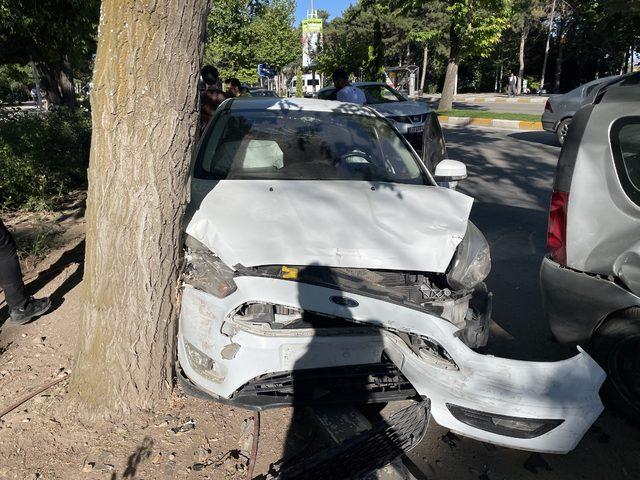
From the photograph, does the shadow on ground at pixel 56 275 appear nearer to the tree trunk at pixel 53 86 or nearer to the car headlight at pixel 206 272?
the car headlight at pixel 206 272

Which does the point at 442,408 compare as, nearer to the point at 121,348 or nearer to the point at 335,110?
the point at 121,348

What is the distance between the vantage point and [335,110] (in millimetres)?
4207

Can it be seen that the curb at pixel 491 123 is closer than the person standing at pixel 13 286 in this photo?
No

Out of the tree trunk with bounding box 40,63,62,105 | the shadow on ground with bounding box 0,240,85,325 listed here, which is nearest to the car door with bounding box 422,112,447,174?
the shadow on ground with bounding box 0,240,85,325

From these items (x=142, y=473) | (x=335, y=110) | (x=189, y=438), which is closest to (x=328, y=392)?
(x=189, y=438)

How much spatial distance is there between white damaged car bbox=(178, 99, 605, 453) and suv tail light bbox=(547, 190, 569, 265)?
1.39 ft

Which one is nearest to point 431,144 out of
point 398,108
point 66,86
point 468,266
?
point 468,266

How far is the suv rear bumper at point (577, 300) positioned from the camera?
2607 millimetres

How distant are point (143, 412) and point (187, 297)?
689 millimetres

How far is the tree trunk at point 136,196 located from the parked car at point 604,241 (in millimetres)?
2098

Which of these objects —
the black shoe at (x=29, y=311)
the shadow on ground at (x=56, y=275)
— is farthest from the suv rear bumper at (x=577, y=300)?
the shadow on ground at (x=56, y=275)

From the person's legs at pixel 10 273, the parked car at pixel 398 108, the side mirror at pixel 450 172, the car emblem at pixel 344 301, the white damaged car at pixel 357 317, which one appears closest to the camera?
the white damaged car at pixel 357 317

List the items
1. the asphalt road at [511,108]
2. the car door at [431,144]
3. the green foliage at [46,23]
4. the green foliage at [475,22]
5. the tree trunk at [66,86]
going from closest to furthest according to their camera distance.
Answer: the car door at [431,144], the green foliage at [46,23], the tree trunk at [66,86], the green foliage at [475,22], the asphalt road at [511,108]

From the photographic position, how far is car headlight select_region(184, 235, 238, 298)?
2.46 meters
